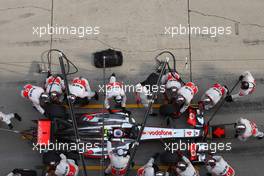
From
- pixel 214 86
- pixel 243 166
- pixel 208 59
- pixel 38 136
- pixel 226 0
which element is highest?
pixel 226 0

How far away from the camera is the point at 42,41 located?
12.7 metres

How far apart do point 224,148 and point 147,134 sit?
2.25m

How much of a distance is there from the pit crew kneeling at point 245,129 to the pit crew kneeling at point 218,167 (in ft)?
2.87

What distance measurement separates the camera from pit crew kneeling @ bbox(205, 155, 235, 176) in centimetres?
1032

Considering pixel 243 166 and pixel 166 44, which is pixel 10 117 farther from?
pixel 243 166

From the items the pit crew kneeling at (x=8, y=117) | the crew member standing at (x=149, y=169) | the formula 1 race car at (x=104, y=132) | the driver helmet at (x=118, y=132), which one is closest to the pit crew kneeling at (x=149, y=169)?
the crew member standing at (x=149, y=169)

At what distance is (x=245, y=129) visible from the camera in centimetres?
1059

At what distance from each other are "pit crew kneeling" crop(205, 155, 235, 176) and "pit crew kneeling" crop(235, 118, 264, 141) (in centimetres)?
88

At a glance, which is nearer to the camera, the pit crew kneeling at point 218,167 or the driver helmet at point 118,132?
the pit crew kneeling at point 218,167

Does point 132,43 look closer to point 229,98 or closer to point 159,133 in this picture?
point 159,133

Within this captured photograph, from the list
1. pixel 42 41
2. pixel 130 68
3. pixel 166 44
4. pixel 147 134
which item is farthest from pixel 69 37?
pixel 147 134

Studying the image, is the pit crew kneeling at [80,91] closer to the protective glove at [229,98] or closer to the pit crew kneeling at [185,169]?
the pit crew kneeling at [185,169]

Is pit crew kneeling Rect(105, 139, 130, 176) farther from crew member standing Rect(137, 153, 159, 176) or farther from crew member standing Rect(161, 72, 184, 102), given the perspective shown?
crew member standing Rect(161, 72, 184, 102)

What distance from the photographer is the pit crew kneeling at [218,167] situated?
1032 cm
